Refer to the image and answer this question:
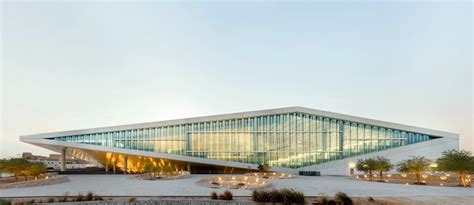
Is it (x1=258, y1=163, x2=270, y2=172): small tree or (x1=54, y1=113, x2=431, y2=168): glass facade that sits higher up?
(x1=54, y1=113, x2=431, y2=168): glass facade

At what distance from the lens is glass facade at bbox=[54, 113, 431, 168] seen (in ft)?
116

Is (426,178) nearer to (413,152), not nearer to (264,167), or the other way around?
(413,152)

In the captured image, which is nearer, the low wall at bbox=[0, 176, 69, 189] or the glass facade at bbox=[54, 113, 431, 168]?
the low wall at bbox=[0, 176, 69, 189]

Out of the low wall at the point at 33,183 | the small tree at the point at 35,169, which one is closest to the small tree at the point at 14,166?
the small tree at the point at 35,169

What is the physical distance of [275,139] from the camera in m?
36.2

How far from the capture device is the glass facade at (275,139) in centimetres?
3541

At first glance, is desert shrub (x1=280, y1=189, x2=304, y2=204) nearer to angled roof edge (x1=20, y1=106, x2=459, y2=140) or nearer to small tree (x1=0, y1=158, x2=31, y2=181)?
angled roof edge (x1=20, y1=106, x2=459, y2=140)

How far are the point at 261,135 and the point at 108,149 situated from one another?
68.9ft

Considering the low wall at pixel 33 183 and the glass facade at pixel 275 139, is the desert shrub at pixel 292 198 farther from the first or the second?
the glass facade at pixel 275 139

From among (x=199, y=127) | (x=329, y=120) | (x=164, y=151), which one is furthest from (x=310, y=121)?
(x=164, y=151)

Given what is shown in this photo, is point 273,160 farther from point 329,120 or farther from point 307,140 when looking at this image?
point 329,120

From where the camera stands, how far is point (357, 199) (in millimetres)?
13672

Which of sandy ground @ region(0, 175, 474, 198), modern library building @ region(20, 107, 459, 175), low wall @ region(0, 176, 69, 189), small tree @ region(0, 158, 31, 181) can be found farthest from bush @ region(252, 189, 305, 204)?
small tree @ region(0, 158, 31, 181)

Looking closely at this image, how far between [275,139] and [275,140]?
143 millimetres
